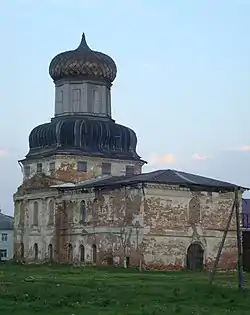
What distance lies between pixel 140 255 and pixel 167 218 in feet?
8.69

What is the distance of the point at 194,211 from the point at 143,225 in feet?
11.6

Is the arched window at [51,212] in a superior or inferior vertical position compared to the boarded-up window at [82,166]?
inferior

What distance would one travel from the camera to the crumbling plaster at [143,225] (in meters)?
41.2

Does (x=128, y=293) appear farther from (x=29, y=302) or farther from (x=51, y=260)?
(x=51, y=260)

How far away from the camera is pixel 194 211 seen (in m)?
42.7

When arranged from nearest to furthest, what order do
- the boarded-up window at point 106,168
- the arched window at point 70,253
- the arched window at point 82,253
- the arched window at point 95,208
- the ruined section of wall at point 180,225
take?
the ruined section of wall at point 180,225
the arched window at point 95,208
the arched window at point 82,253
the arched window at point 70,253
the boarded-up window at point 106,168

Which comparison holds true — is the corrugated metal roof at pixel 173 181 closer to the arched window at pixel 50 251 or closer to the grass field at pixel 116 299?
the arched window at pixel 50 251

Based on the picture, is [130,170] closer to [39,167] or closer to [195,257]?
[39,167]

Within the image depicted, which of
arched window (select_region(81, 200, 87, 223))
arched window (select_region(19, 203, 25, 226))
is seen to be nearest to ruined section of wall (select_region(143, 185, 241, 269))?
arched window (select_region(81, 200, 87, 223))

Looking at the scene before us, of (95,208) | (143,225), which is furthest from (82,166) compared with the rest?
(143,225)

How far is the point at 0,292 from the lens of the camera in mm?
21625

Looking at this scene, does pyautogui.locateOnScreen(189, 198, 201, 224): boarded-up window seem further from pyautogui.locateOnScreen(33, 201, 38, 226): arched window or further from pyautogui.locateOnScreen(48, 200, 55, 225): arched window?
pyautogui.locateOnScreen(33, 201, 38, 226): arched window

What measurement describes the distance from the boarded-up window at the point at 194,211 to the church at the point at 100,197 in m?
0.06

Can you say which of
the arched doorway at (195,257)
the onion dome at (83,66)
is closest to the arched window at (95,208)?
the arched doorway at (195,257)
